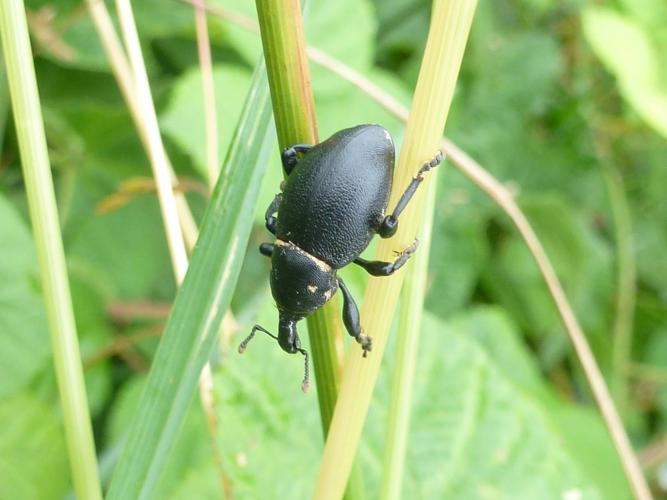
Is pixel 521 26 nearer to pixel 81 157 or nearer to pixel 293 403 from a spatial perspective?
pixel 81 157

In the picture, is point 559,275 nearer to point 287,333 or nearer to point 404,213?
point 287,333

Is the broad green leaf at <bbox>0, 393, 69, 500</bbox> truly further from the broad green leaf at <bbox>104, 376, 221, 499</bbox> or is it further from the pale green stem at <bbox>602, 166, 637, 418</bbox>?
the pale green stem at <bbox>602, 166, 637, 418</bbox>

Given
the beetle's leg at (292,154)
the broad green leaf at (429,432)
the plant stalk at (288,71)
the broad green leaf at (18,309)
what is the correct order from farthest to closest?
the broad green leaf at (18,309), the broad green leaf at (429,432), the beetle's leg at (292,154), the plant stalk at (288,71)

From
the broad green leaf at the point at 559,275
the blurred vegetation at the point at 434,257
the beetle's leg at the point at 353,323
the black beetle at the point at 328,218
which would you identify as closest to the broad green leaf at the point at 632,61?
the blurred vegetation at the point at 434,257

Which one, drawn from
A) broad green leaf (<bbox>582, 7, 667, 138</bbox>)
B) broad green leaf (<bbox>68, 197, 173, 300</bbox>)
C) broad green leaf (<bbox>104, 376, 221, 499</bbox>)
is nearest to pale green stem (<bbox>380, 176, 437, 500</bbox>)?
broad green leaf (<bbox>104, 376, 221, 499</bbox>)

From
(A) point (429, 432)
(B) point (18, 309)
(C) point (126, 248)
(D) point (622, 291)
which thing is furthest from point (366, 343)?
(D) point (622, 291)

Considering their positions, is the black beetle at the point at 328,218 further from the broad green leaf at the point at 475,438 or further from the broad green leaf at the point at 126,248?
the broad green leaf at the point at 126,248
